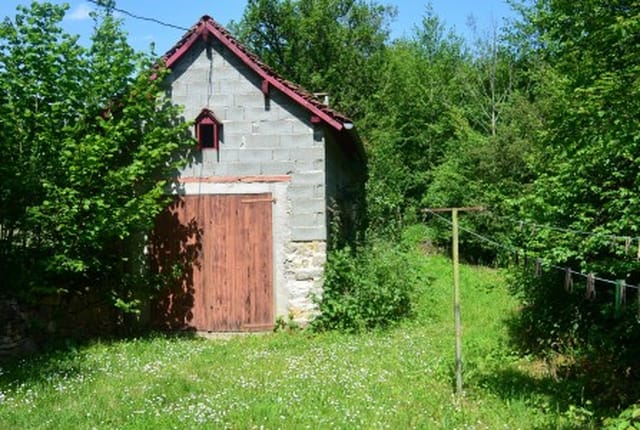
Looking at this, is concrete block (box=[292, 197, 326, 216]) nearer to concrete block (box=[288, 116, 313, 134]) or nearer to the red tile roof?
concrete block (box=[288, 116, 313, 134])

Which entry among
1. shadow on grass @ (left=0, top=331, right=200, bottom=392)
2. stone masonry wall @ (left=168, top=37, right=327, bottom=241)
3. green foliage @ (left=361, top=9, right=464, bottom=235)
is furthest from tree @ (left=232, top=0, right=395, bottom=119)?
shadow on grass @ (left=0, top=331, right=200, bottom=392)

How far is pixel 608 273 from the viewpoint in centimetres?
663

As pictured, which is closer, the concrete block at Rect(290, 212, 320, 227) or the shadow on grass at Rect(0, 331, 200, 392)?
the shadow on grass at Rect(0, 331, 200, 392)

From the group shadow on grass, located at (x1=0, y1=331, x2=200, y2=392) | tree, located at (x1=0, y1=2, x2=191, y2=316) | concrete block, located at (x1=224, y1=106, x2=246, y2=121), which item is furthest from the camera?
concrete block, located at (x1=224, y1=106, x2=246, y2=121)

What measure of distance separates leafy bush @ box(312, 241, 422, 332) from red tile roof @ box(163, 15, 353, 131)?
253cm

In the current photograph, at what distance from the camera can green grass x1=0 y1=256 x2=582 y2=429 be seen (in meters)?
5.98

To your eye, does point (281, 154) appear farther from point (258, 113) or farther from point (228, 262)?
point (228, 262)

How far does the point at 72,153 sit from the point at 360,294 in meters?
5.56

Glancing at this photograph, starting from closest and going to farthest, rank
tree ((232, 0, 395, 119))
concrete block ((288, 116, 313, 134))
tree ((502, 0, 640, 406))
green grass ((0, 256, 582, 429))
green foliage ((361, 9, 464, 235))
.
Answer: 1. tree ((502, 0, 640, 406))
2. green grass ((0, 256, 582, 429))
3. concrete block ((288, 116, 313, 134))
4. green foliage ((361, 9, 464, 235))
5. tree ((232, 0, 395, 119))

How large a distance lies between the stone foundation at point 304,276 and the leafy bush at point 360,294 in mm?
183

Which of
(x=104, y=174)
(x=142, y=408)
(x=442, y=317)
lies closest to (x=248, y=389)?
(x=142, y=408)

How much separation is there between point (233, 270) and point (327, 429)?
5662mm

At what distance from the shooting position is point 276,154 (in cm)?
1089

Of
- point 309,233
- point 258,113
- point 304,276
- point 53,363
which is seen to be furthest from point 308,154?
point 53,363
